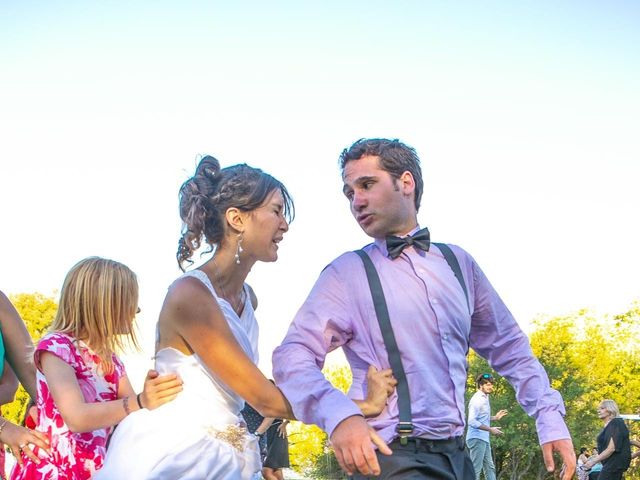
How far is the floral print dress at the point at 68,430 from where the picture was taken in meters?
3.92

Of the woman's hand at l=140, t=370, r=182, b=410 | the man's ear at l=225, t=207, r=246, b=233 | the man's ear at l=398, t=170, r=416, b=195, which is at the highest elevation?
the man's ear at l=398, t=170, r=416, b=195

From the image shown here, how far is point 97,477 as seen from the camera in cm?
328

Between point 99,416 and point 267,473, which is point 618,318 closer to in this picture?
point 267,473

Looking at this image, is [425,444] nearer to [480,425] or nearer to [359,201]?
[359,201]

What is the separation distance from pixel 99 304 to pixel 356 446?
1947mm

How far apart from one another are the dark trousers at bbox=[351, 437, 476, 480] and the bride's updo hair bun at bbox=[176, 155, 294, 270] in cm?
137

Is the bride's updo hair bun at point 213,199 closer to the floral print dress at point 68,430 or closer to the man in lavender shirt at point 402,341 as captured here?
the man in lavender shirt at point 402,341

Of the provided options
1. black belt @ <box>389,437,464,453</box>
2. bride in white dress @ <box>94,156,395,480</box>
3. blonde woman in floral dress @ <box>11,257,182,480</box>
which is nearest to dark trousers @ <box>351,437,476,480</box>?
black belt @ <box>389,437,464,453</box>

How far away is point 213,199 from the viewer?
13.1ft

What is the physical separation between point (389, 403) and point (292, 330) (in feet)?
1.53

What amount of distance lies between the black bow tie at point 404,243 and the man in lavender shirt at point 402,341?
28mm

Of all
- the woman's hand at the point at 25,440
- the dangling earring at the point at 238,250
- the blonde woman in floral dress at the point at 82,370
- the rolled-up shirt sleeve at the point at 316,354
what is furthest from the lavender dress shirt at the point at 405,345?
the woman's hand at the point at 25,440

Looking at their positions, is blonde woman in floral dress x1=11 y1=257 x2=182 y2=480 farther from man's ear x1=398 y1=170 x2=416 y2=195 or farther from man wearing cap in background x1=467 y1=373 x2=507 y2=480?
man wearing cap in background x1=467 y1=373 x2=507 y2=480

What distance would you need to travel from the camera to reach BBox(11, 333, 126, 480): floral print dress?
3.92 meters
